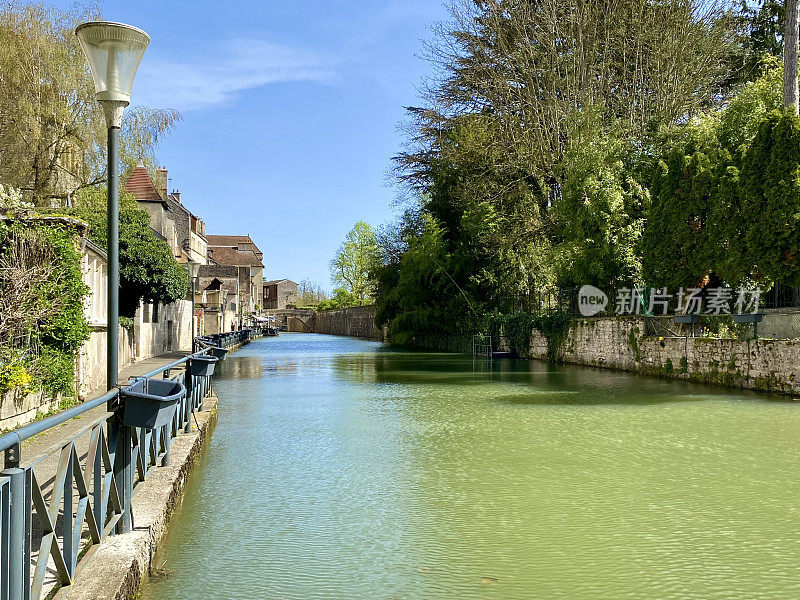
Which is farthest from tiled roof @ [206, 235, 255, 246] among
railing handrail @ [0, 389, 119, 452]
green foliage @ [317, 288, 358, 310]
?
railing handrail @ [0, 389, 119, 452]

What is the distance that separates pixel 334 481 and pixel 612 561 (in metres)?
3.33

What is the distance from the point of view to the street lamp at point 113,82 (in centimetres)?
502

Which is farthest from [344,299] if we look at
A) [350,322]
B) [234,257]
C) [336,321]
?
[234,257]

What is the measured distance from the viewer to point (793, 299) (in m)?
18.6

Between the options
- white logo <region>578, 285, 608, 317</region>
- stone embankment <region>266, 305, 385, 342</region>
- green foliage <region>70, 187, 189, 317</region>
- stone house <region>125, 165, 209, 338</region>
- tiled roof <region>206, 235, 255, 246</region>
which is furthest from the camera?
tiled roof <region>206, 235, 255, 246</region>

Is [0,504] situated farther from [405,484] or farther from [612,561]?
Result: [405,484]

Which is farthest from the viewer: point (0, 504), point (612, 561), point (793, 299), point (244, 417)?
point (793, 299)

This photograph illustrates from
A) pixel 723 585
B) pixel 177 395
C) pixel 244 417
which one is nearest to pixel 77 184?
pixel 244 417

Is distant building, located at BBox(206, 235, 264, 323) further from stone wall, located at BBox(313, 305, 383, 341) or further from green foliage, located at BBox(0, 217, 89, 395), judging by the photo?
green foliage, located at BBox(0, 217, 89, 395)

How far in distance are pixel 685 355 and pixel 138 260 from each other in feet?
49.8

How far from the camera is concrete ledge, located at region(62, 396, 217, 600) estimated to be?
373cm

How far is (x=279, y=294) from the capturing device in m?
130

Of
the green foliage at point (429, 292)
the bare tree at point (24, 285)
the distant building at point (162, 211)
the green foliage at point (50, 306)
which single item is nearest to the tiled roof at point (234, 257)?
the distant building at point (162, 211)

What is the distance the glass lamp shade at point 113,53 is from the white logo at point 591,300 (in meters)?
21.5
